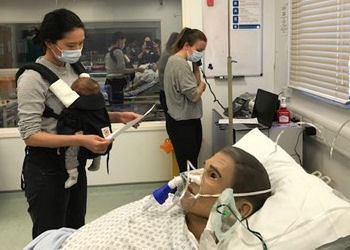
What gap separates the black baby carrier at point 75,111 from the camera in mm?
1700

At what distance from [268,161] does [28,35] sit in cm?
279

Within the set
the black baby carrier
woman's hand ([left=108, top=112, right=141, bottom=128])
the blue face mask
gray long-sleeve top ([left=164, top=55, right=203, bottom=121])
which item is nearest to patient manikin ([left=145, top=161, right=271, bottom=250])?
the black baby carrier

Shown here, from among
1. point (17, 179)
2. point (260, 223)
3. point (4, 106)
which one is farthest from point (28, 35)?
point (260, 223)

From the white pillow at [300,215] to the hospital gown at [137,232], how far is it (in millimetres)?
245

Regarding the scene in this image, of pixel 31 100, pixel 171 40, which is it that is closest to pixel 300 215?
pixel 31 100

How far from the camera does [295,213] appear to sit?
4.09 feet

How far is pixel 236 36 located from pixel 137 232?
2691 millimetres

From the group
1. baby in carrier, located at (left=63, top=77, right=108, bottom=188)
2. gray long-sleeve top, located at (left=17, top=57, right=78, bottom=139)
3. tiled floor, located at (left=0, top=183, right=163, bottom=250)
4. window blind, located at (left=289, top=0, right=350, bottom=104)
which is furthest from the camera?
tiled floor, located at (left=0, top=183, right=163, bottom=250)

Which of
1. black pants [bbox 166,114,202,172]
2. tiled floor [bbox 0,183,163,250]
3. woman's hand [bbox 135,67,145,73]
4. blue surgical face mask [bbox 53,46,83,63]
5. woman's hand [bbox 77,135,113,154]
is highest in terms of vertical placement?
blue surgical face mask [bbox 53,46,83,63]

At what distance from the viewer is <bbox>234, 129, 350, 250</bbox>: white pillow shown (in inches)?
45.9

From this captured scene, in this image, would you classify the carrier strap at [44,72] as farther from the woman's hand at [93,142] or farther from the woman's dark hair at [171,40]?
the woman's dark hair at [171,40]

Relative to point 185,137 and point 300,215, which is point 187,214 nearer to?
point 300,215

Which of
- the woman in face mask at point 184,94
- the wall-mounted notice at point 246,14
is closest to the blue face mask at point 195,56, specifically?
the woman in face mask at point 184,94

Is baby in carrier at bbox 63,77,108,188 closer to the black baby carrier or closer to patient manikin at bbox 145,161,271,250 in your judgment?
the black baby carrier
